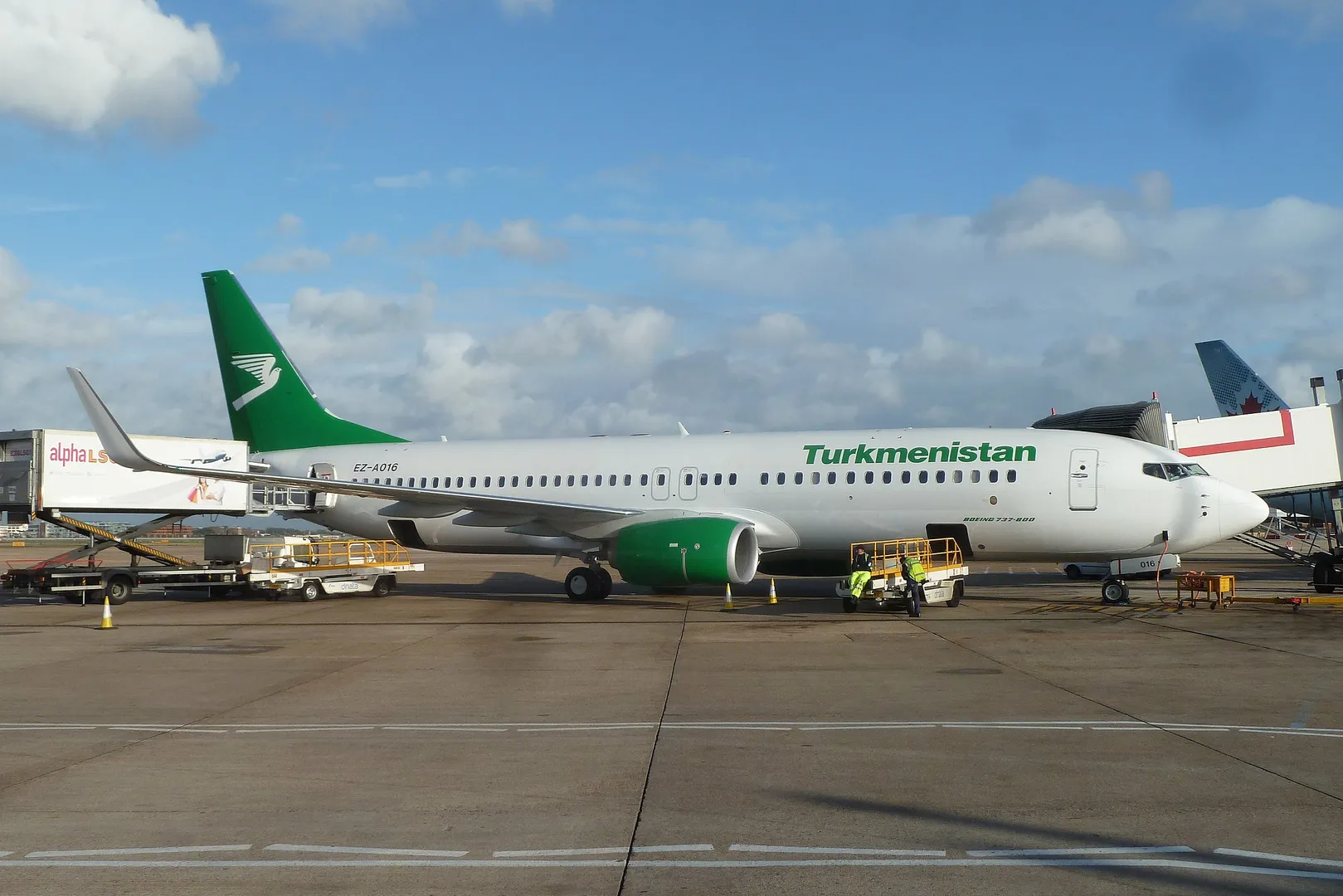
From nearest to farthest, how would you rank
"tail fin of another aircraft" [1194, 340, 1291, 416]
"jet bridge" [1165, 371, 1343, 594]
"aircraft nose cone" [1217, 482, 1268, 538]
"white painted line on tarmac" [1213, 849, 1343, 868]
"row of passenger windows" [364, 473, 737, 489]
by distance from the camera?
1. "white painted line on tarmac" [1213, 849, 1343, 868]
2. "aircraft nose cone" [1217, 482, 1268, 538]
3. "row of passenger windows" [364, 473, 737, 489]
4. "jet bridge" [1165, 371, 1343, 594]
5. "tail fin of another aircraft" [1194, 340, 1291, 416]

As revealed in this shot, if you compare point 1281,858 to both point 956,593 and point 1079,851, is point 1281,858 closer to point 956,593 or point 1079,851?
point 1079,851

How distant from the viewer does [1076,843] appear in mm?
5820

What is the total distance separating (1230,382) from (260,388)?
4605 centimetres

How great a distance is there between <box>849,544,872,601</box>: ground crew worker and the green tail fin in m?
14.0

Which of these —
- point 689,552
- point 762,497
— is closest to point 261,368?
point 689,552

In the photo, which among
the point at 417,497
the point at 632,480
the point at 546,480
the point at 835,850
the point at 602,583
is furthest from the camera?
the point at 546,480

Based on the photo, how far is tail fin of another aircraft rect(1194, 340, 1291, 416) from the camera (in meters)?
51.4

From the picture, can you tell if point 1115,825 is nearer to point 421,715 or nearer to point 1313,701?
point 1313,701

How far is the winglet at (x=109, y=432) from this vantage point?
20.4m

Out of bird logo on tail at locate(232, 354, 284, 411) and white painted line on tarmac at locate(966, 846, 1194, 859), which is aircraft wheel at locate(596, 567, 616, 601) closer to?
bird logo on tail at locate(232, 354, 284, 411)

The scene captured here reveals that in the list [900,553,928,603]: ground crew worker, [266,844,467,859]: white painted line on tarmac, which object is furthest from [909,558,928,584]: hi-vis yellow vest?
[266,844,467,859]: white painted line on tarmac

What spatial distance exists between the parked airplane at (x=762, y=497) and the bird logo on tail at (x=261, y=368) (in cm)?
263

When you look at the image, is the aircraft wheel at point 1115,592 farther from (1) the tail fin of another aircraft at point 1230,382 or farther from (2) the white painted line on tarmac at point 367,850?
(1) the tail fin of another aircraft at point 1230,382

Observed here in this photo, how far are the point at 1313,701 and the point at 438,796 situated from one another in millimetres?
8204
